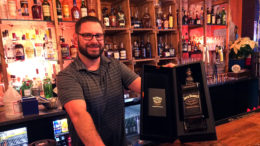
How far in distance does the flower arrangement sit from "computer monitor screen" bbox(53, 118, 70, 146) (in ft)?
10.5

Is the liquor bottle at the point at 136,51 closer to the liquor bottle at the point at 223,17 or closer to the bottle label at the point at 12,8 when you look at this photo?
the bottle label at the point at 12,8

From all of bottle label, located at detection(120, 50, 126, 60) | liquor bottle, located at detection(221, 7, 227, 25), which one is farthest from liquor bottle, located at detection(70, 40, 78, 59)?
liquor bottle, located at detection(221, 7, 227, 25)

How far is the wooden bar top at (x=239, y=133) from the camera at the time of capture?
1140 mm

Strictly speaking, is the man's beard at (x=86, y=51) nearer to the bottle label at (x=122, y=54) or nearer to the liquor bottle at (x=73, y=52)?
the liquor bottle at (x=73, y=52)

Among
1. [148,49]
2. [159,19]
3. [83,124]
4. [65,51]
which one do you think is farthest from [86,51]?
[159,19]

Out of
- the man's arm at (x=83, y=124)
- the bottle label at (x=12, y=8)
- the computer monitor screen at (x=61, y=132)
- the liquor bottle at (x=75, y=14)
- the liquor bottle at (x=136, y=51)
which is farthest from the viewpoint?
the liquor bottle at (x=136, y=51)

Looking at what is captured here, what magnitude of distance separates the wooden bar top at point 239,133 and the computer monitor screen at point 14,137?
1.35m

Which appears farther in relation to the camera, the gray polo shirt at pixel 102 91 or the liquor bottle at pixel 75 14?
the liquor bottle at pixel 75 14

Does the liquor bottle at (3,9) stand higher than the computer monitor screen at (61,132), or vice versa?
the liquor bottle at (3,9)

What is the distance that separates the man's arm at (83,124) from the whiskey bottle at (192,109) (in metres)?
0.47

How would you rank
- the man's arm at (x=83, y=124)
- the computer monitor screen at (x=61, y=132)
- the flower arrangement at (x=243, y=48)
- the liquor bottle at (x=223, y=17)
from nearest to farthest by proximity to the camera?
1. the man's arm at (x=83, y=124)
2. the computer monitor screen at (x=61, y=132)
3. the flower arrangement at (x=243, y=48)
4. the liquor bottle at (x=223, y=17)

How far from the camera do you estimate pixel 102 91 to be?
4.04 feet

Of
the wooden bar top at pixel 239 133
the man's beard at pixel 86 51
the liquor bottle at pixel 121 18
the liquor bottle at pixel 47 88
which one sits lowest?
the wooden bar top at pixel 239 133

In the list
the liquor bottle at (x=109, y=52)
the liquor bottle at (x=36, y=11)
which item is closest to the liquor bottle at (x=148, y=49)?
the liquor bottle at (x=109, y=52)
